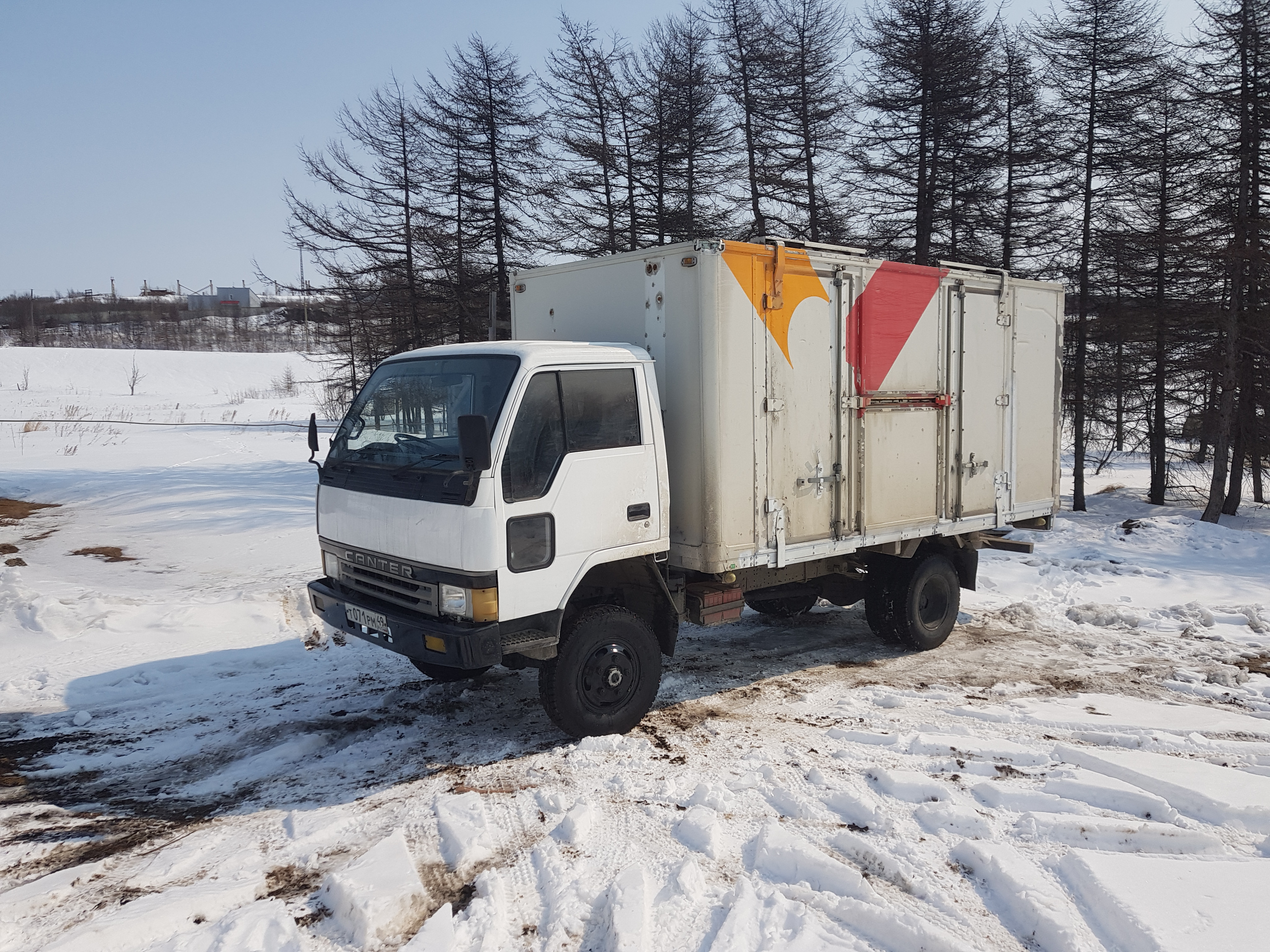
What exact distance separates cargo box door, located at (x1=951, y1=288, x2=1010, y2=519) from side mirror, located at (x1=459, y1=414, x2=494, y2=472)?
15.2 feet

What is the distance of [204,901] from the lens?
152 inches

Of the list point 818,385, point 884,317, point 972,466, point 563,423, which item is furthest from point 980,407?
point 563,423

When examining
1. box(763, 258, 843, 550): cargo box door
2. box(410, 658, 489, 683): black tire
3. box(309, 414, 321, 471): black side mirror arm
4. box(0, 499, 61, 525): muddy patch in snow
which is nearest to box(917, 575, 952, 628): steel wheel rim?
box(763, 258, 843, 550): cargo box door

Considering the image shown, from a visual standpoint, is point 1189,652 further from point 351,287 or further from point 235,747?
point 351,287

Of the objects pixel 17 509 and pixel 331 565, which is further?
pixel 17 509

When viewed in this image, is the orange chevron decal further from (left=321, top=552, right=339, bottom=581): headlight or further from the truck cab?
(left=321, top=552, right=339, bottom=581): headlight

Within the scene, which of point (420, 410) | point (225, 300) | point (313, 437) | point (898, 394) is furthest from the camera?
point (225, 300)

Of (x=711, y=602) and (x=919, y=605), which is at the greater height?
(x=711, y=602)

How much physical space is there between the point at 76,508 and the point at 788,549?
1341 cm

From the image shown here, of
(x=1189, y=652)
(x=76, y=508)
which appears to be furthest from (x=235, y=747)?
(x=76, y=508)

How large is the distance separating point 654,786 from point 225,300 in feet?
321

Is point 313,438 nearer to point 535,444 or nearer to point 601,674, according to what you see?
point 535,444

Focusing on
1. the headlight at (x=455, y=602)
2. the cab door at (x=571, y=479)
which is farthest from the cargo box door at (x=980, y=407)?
the headlight at (x=455, y=602)

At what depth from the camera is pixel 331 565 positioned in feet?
19.9
